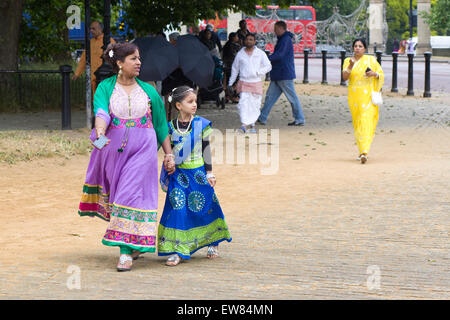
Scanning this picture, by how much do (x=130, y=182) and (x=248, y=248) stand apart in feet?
4.01

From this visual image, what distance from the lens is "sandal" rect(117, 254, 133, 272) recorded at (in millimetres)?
5734

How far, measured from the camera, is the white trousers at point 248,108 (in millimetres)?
14891

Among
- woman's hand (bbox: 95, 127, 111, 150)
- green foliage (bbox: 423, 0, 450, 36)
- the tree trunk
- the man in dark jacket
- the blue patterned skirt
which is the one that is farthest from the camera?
green foliage (bbox: 423, 0, 450, 36)

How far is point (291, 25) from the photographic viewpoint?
186ft

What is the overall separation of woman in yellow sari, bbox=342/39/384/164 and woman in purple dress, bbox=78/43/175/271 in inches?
230

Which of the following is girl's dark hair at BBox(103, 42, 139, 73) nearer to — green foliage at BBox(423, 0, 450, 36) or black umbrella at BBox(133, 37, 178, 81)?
black umbrella at BBox(133, 37, 178, 81)

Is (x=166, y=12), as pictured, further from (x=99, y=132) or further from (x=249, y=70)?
(x=99, y=132)

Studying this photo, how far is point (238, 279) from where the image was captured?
5.45 metres

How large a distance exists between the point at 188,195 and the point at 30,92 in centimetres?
1340

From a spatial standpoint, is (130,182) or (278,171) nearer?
(130,182)

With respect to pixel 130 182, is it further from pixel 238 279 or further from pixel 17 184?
pixel 17 184

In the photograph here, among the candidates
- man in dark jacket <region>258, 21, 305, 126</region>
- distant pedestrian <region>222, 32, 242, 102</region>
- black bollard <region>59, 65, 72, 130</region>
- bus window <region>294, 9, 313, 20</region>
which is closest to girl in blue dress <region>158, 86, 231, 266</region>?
black bollard <region>59, 65, 72, 130</region>
